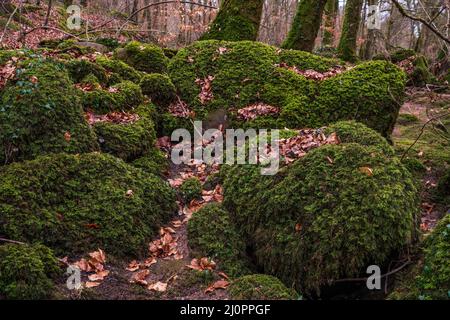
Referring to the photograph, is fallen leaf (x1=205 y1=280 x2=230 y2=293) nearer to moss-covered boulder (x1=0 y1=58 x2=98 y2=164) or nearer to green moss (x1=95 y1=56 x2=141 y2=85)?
moss-covered boulder (x1=0 y1=58 x2=98 y2=164)

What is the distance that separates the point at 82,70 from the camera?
715cm

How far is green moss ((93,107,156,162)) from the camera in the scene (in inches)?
237

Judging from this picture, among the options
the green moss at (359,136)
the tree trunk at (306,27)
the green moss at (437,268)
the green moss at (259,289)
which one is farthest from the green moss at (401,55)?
the green moss at (259,289)

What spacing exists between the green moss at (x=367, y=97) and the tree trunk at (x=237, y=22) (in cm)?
302

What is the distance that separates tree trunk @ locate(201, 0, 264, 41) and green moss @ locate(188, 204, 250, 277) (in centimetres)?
578

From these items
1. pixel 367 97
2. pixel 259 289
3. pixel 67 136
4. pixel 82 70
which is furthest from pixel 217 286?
pixel 367 97

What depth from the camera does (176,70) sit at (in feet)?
27.4

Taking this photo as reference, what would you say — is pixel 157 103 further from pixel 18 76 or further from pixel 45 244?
pixel 45 244

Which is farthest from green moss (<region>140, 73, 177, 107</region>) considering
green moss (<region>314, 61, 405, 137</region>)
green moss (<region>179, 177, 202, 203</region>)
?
green moss (<region>314, 61, 405, 137</region>)

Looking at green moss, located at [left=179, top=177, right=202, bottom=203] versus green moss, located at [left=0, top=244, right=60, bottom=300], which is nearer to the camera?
green moss, located at [left=0, top=244, right=60, bottom=300]

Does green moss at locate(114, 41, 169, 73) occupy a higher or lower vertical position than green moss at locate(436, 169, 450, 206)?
higher

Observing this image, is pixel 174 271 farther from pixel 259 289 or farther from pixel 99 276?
pixel 259 289
